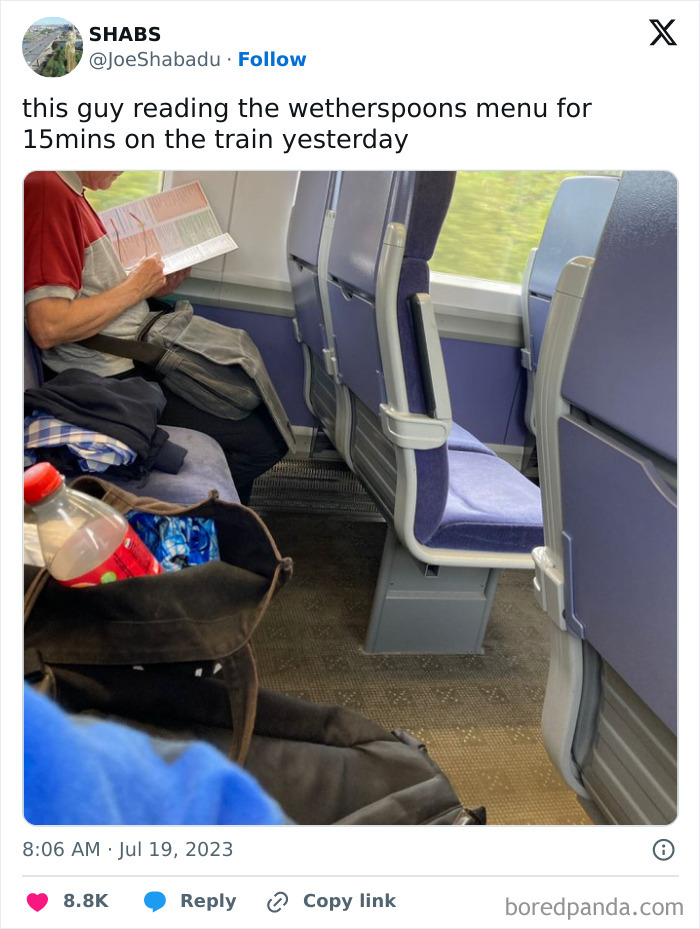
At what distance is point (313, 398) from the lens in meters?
2.98

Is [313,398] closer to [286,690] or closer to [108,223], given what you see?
[108,223]

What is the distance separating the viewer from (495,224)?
3035 mm

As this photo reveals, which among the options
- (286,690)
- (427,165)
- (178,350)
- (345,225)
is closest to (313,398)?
(178,350)

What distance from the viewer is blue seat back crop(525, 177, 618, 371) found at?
2648mm

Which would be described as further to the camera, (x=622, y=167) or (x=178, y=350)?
(x=178, y=350)

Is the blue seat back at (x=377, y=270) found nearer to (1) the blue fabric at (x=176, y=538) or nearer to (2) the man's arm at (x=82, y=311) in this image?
(2) the man's arm at (x=82, y=311)

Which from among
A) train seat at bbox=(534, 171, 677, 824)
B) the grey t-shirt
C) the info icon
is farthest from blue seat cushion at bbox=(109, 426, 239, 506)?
the info icon

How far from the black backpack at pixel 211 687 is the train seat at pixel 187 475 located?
27.3 inches

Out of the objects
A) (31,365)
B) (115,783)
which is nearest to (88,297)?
(31,365)

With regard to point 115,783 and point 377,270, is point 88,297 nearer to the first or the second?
point 377,270

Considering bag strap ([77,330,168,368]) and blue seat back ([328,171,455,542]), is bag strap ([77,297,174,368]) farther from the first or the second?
blue seat back ([328,171,455,542])

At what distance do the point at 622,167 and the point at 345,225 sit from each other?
47.6 inches

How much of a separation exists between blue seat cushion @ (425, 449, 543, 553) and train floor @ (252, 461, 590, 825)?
1.35ft

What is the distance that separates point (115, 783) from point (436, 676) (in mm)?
1379
